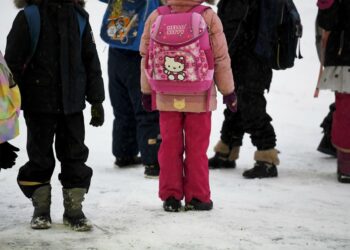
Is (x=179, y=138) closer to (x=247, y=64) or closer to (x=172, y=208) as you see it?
(x=172, y=208)

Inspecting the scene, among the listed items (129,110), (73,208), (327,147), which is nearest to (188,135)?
(73,208)

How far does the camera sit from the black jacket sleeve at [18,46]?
394 cm

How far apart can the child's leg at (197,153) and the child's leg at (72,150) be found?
87cm

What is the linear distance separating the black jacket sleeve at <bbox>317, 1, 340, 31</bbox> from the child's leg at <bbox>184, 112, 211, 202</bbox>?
1862 mm

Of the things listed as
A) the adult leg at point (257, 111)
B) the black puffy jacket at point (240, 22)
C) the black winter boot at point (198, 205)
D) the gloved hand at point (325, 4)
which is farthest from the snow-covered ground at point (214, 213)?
the gloved hand at point (325, 4)

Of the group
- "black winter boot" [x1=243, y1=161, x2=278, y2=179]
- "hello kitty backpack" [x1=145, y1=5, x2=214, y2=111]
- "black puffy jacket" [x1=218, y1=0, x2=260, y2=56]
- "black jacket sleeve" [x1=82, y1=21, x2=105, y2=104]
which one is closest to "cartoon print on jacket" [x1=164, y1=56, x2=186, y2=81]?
"hello kitty backpack" [x1=145, y1=5, x2=214, y2=111]

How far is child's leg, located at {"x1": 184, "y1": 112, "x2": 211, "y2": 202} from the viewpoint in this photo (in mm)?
4609

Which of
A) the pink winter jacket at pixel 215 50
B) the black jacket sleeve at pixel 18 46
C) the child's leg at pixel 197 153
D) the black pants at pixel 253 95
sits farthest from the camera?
the black pants at pixel 253 95

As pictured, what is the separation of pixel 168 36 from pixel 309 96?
24.9 ft

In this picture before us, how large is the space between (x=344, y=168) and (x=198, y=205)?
1.94 m

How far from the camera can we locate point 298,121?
9523 mm

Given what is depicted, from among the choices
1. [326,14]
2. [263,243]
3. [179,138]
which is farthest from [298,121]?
[263,243]

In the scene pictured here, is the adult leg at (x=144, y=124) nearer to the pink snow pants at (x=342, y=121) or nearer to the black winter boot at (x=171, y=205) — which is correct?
the black winter boot at (x=171, y=205)

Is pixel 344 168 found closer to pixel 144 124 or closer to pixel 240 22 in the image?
pixel 240 22
